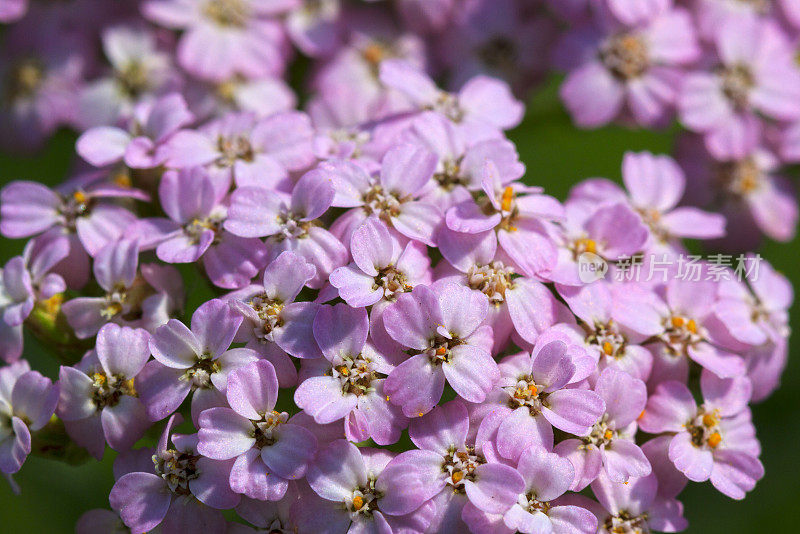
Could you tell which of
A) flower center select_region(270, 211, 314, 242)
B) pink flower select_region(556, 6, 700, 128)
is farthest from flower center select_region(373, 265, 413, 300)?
pink flower select_region(556, 6, 700, 128)

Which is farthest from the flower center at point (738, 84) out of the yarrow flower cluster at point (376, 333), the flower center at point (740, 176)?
the yarrow flower cluster at point (376, 333)

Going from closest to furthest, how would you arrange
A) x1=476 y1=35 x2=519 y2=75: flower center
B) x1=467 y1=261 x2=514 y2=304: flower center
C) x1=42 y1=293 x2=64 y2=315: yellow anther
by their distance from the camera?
x1=467 y1=261 x2=514 y2=304: flower center
x1=42 y1=293 x2=64 y2=315: yellow anther
x1=476 y1=35 x2=519 y2=75: flower center

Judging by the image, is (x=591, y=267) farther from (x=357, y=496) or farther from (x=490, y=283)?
(x=357, y=496)

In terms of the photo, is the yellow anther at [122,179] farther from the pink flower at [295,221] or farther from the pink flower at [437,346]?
the pink flower at [437,346]

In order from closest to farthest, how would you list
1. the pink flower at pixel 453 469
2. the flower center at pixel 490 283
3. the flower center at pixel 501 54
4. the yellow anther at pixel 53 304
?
the pink flower at pixel 453 469, the flower center at pixel 490 283, the yellow anther at pixel 53 304, the flower center at pixel 501 54

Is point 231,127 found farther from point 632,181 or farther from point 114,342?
point 632,181

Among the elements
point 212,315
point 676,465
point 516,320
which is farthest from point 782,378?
point 212,315

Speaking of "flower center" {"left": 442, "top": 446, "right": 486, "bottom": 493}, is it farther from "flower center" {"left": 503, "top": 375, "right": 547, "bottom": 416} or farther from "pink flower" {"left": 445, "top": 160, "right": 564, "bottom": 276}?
"pink flower" {"left": 445, "top": 160, "right": 564, "bottom": 276}
